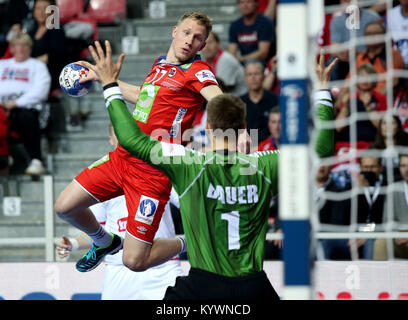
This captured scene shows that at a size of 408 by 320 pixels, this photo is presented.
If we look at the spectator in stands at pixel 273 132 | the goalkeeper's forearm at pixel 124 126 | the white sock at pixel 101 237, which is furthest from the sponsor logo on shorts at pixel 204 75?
the spectator in stands at pixel 273 132

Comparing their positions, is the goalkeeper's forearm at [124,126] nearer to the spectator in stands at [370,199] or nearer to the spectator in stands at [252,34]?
the spectator in stands at [370,199]

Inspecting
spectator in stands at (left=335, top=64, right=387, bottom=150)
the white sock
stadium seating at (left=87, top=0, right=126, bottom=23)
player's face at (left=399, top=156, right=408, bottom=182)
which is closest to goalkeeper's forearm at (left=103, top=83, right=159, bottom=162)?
the white sock

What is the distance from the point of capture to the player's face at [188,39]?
15.7ft

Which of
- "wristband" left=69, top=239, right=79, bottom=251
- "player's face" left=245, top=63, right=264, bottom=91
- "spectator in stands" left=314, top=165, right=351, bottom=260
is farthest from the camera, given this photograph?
"player's face" left=245, top=63, right=264, bottom=91

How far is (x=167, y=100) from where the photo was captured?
4.84 m

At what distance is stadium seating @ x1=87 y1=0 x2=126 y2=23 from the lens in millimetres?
9805

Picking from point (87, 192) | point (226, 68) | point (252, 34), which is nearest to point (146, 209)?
point (87, 192)

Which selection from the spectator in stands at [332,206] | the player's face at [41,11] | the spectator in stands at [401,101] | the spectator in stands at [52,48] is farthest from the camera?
the player's face at [41,11]

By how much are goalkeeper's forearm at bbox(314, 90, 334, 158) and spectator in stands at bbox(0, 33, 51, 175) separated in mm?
4920

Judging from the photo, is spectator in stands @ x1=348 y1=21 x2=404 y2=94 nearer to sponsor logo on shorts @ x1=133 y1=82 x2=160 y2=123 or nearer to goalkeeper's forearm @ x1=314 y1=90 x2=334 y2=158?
sponsor logo on shorts @ x1=133 y1=82 x2=160 y2=123

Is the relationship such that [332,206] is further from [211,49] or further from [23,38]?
[23,38]

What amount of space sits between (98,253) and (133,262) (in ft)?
1.84

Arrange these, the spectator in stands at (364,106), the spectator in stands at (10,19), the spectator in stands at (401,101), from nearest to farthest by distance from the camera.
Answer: the spectator in stands at (364,106) < the spectator in stands at (401,101) < the spectator in stands at (10,19)

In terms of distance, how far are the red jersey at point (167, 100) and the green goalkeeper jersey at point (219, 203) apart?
85 centimetres
